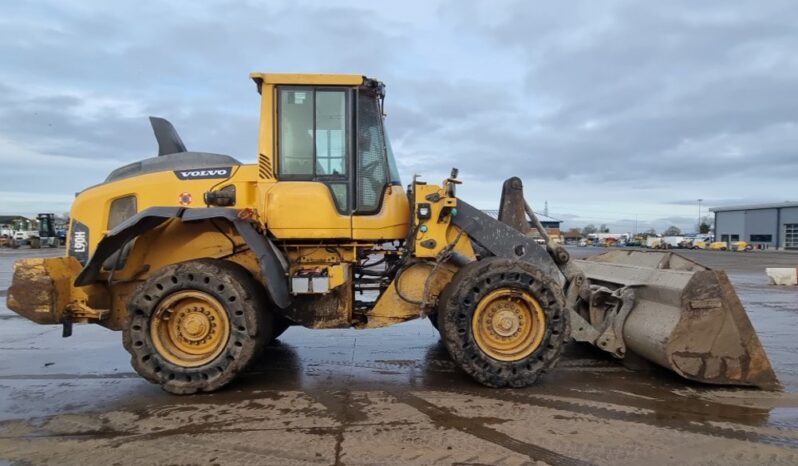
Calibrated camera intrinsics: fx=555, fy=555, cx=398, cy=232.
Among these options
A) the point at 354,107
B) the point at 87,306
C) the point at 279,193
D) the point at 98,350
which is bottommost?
the point at 98,350

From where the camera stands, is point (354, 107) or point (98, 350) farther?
point (98, 350)

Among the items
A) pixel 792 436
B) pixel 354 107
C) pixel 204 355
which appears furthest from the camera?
pixel 354 107

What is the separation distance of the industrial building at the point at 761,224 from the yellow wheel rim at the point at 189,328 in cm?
7483

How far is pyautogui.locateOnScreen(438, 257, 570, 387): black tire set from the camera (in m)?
5.08

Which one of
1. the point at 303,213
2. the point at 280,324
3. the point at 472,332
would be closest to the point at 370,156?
the point at 303,213

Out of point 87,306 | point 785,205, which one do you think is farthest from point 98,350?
point 785,205

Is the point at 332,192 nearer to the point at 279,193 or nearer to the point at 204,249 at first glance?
the point at 279,193

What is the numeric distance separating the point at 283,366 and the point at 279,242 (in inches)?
58.9

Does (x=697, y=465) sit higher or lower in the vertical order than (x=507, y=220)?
lower

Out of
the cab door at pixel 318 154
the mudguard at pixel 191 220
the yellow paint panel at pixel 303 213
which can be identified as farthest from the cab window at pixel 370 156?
the mudguard at pixel 191 220

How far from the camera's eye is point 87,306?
5.33 meters

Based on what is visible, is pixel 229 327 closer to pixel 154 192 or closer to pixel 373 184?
pixel 154 192

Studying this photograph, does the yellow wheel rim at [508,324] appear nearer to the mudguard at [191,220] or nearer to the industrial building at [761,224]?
the mudguard at [191,220]

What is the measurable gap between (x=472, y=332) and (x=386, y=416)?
1.18 meters
